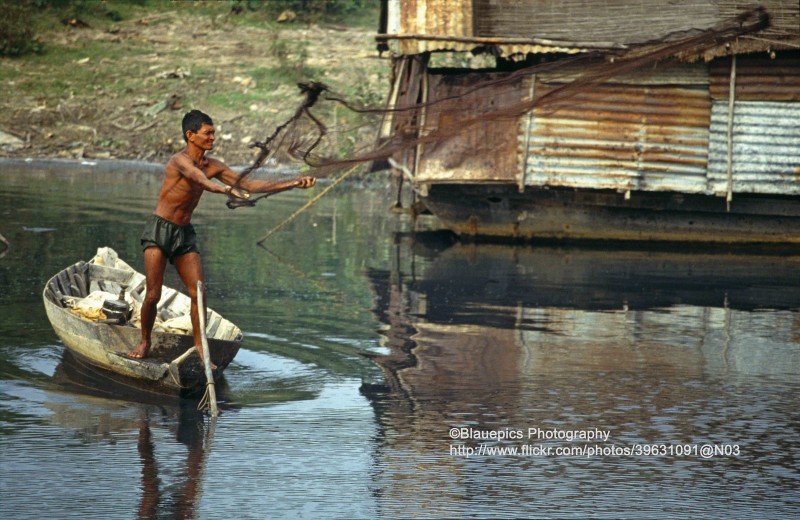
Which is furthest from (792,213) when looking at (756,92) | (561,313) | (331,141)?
(331,141)

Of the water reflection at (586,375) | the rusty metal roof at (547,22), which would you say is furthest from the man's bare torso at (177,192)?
the rusty metal roof at (547,22)

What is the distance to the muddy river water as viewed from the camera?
21.9ft

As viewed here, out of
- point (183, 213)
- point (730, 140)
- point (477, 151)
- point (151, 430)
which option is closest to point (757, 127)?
point (730, 140)

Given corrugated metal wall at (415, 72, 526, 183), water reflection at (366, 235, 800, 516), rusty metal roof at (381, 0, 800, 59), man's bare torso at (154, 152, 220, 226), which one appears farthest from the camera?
corrugated metal wall at (415, 72, 526, 183)

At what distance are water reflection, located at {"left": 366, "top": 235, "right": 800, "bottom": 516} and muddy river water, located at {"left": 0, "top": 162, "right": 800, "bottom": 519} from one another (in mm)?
31

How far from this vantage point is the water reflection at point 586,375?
273 inches

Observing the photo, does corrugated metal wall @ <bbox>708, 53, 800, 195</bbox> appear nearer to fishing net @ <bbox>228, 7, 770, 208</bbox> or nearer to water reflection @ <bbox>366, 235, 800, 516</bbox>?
fishing net @ <bbox>228, 7, 770, 208</bbox>

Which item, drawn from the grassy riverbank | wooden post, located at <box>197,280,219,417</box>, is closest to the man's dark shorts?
wooden post, located at <box>197,280,219,417</box>

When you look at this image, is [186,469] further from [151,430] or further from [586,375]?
[586,375]

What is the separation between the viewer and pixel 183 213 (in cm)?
868

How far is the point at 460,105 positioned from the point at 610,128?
226cm

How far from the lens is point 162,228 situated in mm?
8586

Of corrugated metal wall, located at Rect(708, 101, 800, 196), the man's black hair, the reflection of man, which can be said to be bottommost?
the reflection of man

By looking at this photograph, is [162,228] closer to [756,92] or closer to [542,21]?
[542,21]
